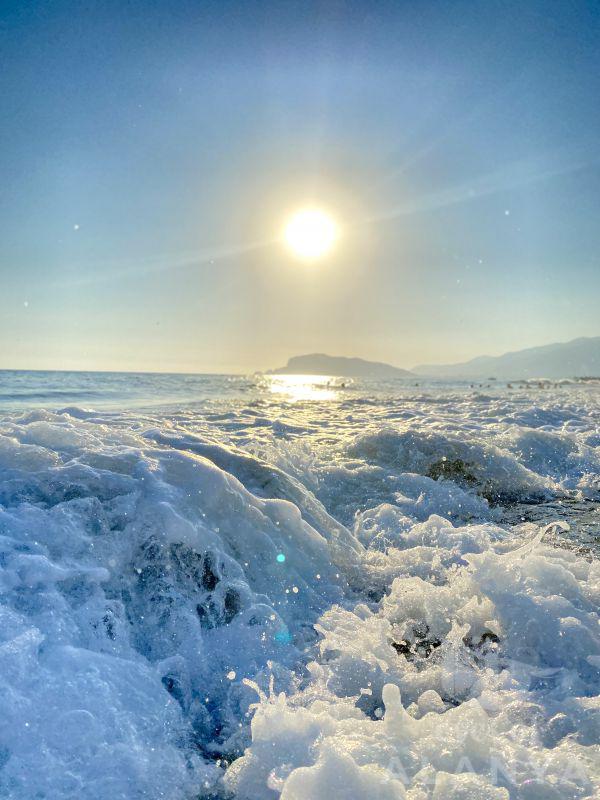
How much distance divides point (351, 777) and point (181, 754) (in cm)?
96

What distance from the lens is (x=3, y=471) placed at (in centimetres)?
467

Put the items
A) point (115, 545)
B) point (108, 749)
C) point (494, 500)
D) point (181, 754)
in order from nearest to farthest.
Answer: point (108, 749) < point (181, 754) < point (115, 545) < point (494, 500)

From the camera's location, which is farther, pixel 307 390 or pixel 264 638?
pixel 307 390

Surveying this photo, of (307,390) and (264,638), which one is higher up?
(307,390)

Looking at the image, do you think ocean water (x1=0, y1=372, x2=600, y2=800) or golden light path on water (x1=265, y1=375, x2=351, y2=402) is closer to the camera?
ocean water (x1=0, y1=372, x2=600, y2=800)

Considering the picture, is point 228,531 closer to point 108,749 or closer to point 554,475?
point 108,749

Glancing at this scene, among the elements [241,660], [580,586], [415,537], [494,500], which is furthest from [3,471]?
[494,500]

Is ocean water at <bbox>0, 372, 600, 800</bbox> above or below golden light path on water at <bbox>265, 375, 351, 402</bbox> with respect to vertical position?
below

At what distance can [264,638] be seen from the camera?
12.1 ft

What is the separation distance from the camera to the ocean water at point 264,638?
237cm

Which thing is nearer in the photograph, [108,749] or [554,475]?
[108,749]

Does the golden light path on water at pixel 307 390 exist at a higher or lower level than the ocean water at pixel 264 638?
higher

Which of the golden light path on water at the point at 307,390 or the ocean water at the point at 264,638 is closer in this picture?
the ocean water at the point at 264,638

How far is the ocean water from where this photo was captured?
2.37m
